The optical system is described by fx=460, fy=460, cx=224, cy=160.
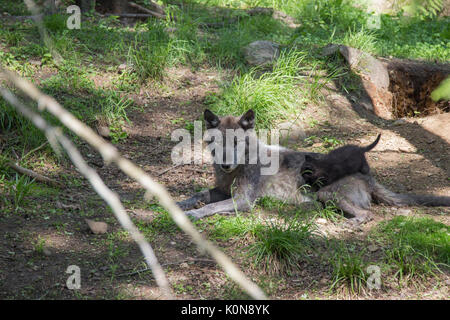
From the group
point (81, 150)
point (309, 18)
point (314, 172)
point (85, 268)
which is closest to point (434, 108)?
point (309, 18)

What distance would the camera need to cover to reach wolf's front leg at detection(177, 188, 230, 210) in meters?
5.92

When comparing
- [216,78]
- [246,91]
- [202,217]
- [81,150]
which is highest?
[216,78]

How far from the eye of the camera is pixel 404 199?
582 cm

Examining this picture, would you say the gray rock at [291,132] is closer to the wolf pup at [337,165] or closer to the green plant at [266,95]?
the green plant at [266,95]

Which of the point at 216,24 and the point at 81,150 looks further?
the point at 216,24

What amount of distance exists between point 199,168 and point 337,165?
2.27 meters

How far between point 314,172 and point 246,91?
2661mm

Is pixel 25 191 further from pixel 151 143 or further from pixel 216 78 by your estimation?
pixel 216 78

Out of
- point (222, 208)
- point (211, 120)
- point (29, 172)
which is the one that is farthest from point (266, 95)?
point (29, 172)

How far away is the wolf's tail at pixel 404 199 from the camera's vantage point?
5742 millimetres

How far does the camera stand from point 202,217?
5.56 meters

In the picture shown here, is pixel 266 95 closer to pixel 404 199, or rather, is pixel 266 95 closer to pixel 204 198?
pixel 204 198

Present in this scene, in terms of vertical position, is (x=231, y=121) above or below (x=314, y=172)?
above

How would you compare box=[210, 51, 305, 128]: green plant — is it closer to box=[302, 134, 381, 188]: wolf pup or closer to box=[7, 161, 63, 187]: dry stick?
box=[302, 134, 381, 188]: wolf pup
